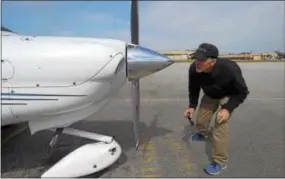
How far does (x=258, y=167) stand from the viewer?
361 centimetres

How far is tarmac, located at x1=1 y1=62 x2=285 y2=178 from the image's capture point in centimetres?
361

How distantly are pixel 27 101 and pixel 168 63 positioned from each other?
1.45 meters

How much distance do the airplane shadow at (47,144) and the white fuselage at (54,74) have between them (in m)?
0.75

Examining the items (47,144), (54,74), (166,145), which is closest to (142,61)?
(54,74)

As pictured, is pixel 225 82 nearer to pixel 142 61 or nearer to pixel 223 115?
pixel 223 115

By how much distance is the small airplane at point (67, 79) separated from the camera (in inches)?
125

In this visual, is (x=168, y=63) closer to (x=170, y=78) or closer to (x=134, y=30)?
(x=134, y=30)

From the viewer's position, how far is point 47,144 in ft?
14.8

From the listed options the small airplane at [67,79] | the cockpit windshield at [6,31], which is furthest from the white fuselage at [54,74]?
the cockpit windshield at [6,31]

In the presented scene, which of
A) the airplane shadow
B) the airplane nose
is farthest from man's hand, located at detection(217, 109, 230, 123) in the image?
the airplane shadow

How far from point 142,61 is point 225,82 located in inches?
36.4

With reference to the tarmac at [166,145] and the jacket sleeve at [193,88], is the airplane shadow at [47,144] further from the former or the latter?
the jacket sleeve at [193,88]

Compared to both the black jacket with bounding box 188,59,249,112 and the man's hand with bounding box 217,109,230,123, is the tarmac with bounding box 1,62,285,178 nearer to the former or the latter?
the man's hand with bounding box 217,109,230,123

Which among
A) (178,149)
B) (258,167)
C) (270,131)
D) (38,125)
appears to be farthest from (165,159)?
(270,131)
